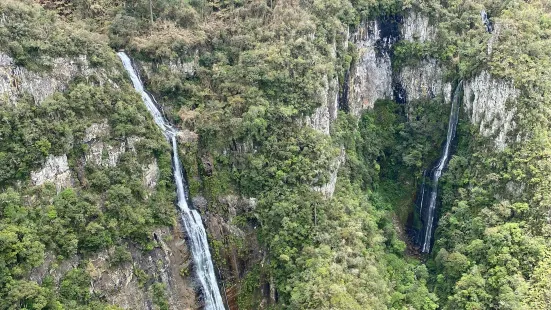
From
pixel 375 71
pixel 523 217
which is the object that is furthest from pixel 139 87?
pixel 523 217

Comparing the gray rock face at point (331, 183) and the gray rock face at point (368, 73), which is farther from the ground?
the gray rock face at point (368, 73)

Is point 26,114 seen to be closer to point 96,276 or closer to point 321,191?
point 96,276

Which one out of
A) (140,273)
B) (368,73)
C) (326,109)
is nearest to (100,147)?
→ (140,273)

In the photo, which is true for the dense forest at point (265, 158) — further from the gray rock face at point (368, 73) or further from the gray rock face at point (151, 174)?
the gray rock face at point (368, 73)

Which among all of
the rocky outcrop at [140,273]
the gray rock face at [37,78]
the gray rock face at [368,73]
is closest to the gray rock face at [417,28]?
the gray rock face at [368,73]

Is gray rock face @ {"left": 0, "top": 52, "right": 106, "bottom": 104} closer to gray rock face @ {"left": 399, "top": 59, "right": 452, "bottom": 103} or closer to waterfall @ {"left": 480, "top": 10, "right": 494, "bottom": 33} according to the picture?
gray rock face @ {"left": 399, "top": 59, "right": 452, "bottom": 103}

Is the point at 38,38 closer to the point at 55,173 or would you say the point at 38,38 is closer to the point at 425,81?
the point at 55,173

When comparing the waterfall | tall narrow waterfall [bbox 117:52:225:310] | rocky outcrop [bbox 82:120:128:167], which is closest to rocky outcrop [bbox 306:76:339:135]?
tall narrow waterfall [bbox 117:52:225:310]

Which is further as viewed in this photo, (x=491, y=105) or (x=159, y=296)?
(x=491, y=105)
